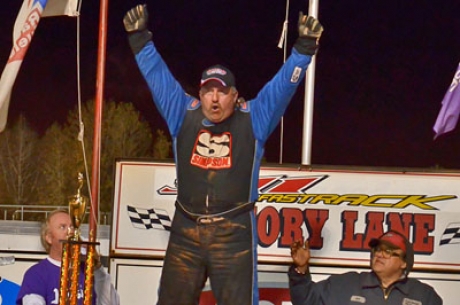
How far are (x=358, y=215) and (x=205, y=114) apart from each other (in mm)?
2218

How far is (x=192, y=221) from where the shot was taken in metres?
4.36

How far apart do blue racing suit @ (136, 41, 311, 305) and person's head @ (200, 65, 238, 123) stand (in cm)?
5

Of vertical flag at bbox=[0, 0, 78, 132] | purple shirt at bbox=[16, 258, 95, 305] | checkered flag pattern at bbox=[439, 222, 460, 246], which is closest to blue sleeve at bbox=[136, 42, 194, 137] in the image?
purple shirt at bbox=[16, 258, 95, 305]

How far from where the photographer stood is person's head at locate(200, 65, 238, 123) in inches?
170

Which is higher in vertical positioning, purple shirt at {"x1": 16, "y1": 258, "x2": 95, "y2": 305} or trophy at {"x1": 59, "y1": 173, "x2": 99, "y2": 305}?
trophy at {"x1": 59, "y1": 173, "x2": 99, "y2": 305}

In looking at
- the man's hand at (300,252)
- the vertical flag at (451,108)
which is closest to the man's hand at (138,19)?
the man's hand at (300,252)

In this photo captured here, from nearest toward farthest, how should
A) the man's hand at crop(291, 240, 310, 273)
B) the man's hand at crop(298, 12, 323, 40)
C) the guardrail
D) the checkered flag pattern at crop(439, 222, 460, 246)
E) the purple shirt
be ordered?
the man's hand at crop(298, 12, 323, 40) → the purple shirt → the man's hand at crop(291, 240, 310, 273) → the checkered flag pattern at crop(439, 222, 460, 246) → the guardrail

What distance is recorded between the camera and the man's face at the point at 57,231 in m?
5.05

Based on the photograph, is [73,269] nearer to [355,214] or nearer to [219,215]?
[219,215]

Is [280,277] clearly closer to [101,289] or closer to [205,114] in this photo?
[101,289]

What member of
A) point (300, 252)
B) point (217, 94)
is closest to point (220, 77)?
point (217, 94)

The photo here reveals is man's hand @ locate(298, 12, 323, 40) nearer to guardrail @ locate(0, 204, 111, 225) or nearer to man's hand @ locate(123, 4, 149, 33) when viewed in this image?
man's hand @ locate(123, 4, 149, 33)

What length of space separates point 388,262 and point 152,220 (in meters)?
1.71

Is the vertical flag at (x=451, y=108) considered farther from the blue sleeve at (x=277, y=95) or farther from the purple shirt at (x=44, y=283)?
the purple shirt at (x=44, y=283)
